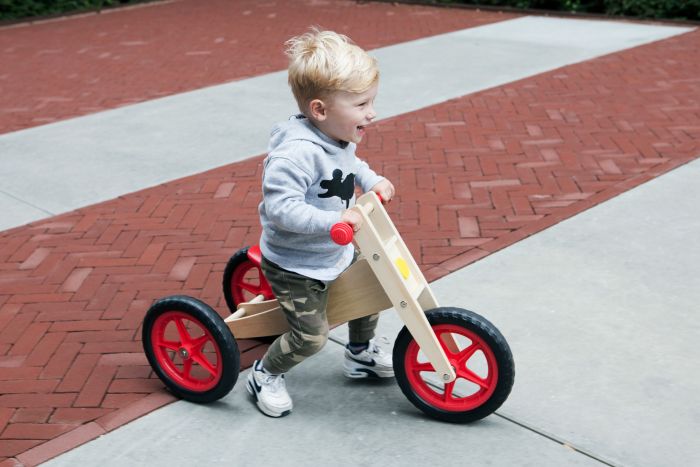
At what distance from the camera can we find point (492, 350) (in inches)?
107

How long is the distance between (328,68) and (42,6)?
37.7ft

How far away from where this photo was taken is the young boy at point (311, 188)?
2.64 metres

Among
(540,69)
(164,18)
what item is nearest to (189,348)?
(540,69)

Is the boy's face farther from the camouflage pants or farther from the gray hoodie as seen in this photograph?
the camouflage pants

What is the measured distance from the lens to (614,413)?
2.89 meters

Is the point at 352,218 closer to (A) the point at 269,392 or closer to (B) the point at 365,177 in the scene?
(B) the point at 365,177

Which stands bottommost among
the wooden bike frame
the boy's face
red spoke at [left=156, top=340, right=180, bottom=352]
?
red spoke at [left=156, top=340, right=180, bottom=352]

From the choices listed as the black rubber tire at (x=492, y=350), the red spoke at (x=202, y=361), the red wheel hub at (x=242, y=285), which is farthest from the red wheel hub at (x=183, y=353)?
the black rubber tire at (x=492, y=350)

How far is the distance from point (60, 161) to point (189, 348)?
3.34 m

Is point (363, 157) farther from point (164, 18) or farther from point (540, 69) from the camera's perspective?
point (164, 18)

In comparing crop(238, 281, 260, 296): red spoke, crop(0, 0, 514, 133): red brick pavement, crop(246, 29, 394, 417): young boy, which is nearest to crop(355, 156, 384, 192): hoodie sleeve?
crop(246, 29, 394, 417): young boy

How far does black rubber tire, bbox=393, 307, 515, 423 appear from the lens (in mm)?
2717

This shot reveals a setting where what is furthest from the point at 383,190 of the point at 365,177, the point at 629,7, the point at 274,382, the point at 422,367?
the point at 629,7

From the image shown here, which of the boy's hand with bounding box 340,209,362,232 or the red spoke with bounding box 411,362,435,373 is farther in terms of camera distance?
the red spoke with bounding box 411,362,435,373
